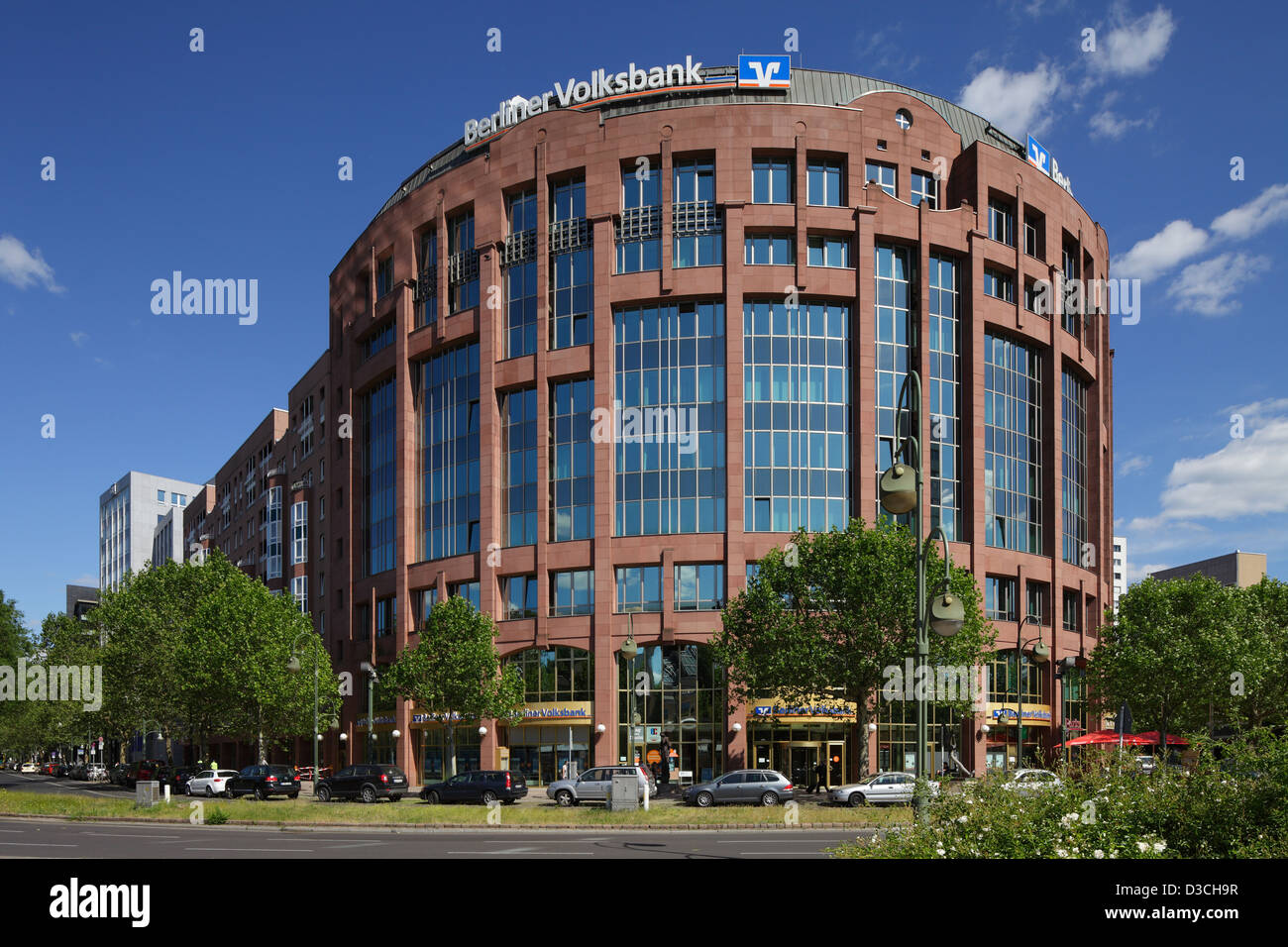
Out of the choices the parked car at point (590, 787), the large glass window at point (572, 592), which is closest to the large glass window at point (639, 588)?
the large glass window at point (572, 592)

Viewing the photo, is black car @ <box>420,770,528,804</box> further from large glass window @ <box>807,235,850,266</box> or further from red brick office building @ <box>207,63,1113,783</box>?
large glass window @ <box>807,235,850,266</box>

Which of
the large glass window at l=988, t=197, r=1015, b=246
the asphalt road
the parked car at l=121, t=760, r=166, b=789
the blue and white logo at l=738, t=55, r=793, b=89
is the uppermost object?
the blue and white logo at l=738, t=55, r=793, b=89

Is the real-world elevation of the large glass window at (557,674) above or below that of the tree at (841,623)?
below

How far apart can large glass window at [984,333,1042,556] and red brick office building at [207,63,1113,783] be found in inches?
8.3

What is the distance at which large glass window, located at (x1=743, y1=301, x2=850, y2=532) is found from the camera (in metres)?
61.0

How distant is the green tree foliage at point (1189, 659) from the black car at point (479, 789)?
112 ft

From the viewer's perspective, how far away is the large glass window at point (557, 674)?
6144 cm

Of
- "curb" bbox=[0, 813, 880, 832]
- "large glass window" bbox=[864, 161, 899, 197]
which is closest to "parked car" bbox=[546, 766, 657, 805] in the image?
"curb" bbox=[0, 813, 880, 832]

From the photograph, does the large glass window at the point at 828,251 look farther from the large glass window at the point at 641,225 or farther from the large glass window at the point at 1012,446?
the large glass window at the point at 1012,446

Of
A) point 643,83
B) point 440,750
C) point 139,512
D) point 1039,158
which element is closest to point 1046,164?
point 1039,158

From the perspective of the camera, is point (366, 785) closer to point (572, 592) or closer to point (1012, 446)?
point (572, 592)

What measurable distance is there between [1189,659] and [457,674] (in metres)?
37.8

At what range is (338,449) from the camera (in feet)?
276

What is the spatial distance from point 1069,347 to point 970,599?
28206mm
